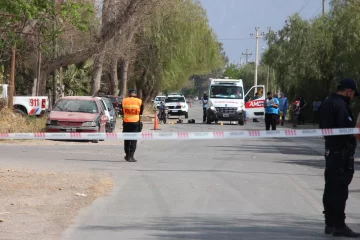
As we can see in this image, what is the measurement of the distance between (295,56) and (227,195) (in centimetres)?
4130

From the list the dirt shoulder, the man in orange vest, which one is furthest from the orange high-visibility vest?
the dirt shoulder

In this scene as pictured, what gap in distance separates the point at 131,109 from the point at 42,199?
284 inches

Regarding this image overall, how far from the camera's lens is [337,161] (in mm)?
9398

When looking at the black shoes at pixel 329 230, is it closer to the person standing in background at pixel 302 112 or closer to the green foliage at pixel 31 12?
the green foliage at pixel 31 12

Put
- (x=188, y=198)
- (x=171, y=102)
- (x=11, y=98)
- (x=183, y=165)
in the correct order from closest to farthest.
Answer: (x=188, y=198), (x=183, y=165), (x=11, y=98), (x=171, y=102)

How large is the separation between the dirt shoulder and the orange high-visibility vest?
12.3 feet

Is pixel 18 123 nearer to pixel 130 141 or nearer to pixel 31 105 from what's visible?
pixel 31 105

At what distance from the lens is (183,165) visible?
59.4 feet

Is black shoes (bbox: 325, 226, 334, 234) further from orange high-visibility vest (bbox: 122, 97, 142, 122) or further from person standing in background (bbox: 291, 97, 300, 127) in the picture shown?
person standing in background (bbox: 291, 97, 300, 127)

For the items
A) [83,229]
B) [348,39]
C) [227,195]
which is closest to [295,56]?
[348,39]

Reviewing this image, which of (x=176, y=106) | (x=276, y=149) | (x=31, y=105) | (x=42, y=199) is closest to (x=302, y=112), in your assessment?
(x=176, y=106)

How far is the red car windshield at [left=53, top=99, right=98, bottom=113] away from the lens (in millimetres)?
26984

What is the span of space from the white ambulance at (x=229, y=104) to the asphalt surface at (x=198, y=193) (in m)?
20.5

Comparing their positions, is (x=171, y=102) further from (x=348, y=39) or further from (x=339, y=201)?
(x=339, y=201)
